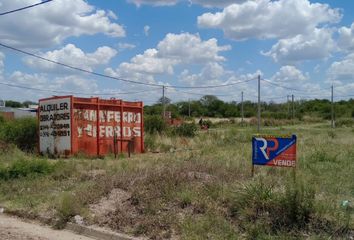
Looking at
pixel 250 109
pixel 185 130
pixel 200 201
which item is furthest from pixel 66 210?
pixel 250 109

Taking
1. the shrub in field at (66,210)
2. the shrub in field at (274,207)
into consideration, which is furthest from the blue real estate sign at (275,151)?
the shrub in field at (66,210)

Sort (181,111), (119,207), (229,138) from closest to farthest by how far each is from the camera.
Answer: (119,207)
(229,138)
(181,111)

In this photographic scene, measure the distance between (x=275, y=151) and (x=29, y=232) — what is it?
5181 millimetres

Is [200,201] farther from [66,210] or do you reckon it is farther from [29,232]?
[29,232]

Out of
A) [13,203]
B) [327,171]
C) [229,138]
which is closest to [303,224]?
[327,171]

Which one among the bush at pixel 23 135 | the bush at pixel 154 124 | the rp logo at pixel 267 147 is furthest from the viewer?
the bush at pixel 154 124

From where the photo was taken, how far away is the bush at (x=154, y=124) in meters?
33.9

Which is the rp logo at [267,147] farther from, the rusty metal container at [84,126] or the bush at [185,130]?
the bush at [185,130]

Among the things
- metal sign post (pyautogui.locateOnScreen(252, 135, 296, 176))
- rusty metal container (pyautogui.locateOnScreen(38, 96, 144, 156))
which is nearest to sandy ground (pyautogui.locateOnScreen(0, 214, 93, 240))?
metal sign post (pyautogui.locateOnScreen(252, 135, 296, 176))

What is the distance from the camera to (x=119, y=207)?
9930 millimetres

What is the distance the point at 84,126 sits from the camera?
77.1 ft

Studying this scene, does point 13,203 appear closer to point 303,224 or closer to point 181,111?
point 303,224

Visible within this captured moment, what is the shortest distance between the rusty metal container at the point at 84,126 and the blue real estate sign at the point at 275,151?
13.9 meters

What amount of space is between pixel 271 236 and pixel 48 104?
18643 mm
